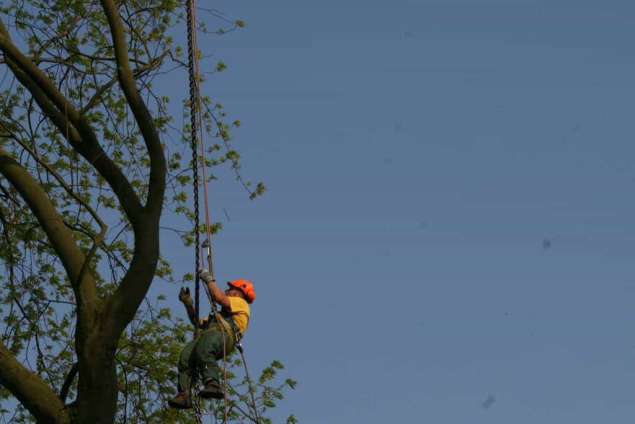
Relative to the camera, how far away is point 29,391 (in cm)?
1080

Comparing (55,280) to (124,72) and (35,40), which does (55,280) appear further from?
(124,72)

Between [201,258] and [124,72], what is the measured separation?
1.59 meters

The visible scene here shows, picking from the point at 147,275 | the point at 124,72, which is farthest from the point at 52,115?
the point at 147,275

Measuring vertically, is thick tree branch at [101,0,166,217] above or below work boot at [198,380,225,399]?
above

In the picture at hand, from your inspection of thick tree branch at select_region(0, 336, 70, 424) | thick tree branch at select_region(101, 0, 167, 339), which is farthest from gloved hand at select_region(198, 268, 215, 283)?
thick tree branch at select_region(0, 336, 70, 424)

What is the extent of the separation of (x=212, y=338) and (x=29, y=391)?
1490 millimetres

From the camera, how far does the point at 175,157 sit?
15086mm

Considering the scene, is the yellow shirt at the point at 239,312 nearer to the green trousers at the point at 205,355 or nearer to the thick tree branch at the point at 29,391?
the green trousers at the point at 205,355

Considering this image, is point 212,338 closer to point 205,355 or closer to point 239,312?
point 205,355

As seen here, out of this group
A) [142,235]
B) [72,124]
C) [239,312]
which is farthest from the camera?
[72,124]

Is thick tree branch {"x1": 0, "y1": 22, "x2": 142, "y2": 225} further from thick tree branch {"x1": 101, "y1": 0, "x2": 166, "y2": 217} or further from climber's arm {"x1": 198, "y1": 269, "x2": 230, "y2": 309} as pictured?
climber's arm {"x1": 198, "y1": 269, "x2": 230, "y2": 309}

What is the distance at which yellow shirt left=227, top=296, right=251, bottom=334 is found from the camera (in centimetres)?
1096

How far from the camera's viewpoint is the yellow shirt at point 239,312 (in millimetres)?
10961

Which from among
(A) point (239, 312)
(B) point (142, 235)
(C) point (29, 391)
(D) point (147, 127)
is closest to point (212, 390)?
(A) point (239, 312)
